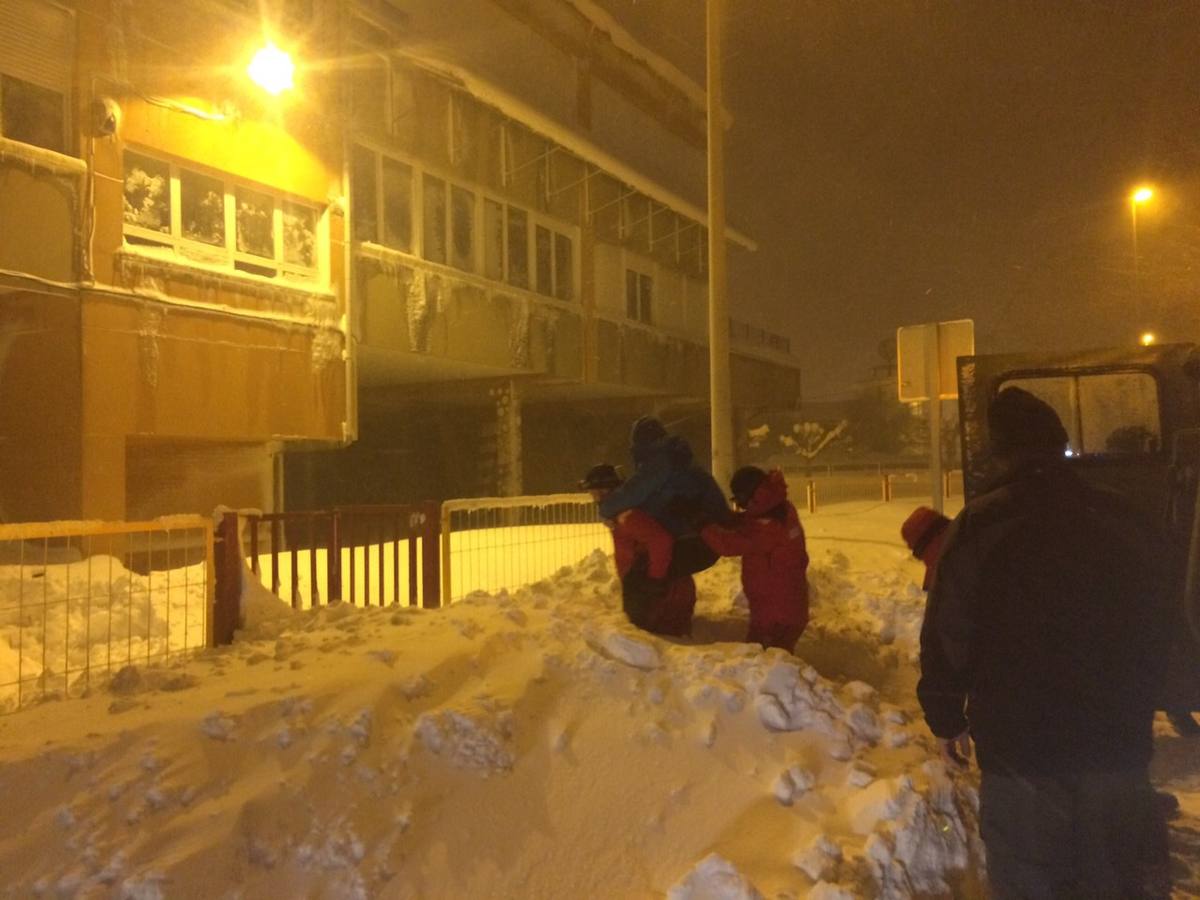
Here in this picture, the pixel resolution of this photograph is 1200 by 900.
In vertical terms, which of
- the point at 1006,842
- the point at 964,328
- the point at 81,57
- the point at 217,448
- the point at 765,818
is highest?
the point at 81,57

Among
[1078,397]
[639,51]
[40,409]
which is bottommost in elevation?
[1078,397]

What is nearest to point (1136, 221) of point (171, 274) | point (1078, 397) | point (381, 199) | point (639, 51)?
point (639, 51)

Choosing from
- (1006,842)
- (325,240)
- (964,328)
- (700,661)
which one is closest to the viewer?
(1006,842)

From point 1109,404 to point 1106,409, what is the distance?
3 cm

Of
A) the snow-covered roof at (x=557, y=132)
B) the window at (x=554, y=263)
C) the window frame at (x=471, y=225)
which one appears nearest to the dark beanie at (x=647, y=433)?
the snow-covered roof at (x=557, y=132)

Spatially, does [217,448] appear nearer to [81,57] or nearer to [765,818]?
[81,57]

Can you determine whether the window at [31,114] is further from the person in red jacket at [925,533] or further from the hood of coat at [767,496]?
the person in red jacket at [925,533]

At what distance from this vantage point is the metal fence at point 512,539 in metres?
7.55

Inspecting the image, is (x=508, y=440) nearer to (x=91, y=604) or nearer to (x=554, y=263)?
(x=554, y=263)

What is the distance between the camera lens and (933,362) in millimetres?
9062

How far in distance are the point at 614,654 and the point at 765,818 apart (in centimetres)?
131

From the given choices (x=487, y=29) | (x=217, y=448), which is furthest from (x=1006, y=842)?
(x=487, y=29)

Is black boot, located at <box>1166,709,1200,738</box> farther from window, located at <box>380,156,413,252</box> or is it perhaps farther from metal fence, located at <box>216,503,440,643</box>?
window, located at <box>380,156,413,252</box>

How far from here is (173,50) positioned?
36.4ft
